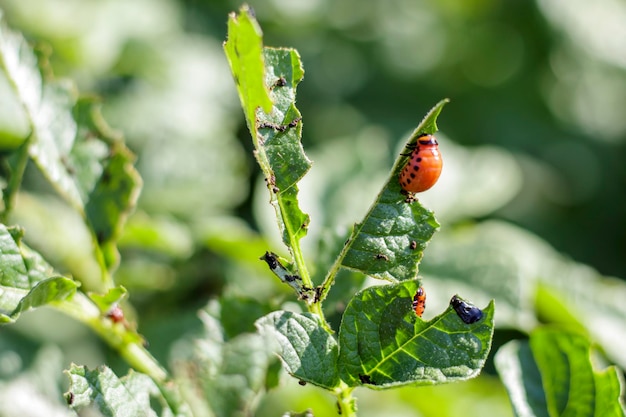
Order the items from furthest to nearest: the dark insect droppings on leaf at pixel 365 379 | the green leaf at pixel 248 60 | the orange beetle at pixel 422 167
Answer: the orange beetle at pixel 422 167 → the dark insect droppings on leaf at pixel 365 379 → the green leaf at pixel 248 60

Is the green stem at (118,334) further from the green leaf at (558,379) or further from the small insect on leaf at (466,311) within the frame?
the green leaf at (558,379)

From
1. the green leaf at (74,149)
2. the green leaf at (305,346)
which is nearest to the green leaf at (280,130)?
the green leaf at (305,346)

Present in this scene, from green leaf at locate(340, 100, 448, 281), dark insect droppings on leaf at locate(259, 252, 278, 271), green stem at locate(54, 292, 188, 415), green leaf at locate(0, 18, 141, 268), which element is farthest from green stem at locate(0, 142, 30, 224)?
green leaf at locate(340, 100, 448, 281)

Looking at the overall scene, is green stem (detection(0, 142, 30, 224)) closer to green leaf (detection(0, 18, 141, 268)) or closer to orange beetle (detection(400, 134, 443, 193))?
green leaf (detection(0, 18, 141, 268))

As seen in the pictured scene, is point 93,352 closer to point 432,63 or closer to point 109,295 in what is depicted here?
point 109,295

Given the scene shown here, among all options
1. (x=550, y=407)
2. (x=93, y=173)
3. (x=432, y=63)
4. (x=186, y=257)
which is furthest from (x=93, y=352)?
(x=432, y=63)

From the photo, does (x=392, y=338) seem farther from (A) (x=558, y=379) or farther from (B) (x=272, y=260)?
(A) (x=558, y=379)
